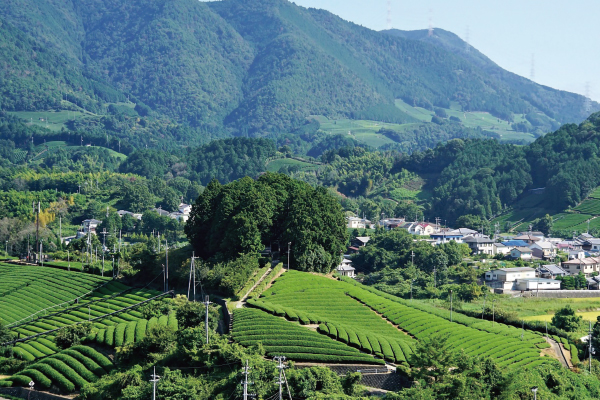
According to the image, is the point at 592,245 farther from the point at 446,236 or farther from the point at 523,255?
the point at 446,236

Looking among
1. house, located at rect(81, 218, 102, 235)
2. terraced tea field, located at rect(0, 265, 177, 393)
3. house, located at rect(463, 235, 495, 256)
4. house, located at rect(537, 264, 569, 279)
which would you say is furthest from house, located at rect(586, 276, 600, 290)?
house, located at rect(81, 218, 102, 235)

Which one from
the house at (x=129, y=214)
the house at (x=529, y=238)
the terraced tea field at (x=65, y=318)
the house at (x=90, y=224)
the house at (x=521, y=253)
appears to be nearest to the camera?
the terraced tea field at (x=65, y=318)

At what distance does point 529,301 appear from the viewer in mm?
71000

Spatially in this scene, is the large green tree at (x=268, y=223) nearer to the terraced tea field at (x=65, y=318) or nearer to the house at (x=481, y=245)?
the terraced tea field at (x=65, y=318)

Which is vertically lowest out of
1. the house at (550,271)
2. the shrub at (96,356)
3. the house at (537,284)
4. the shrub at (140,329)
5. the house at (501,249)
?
the shrub at (96,356)

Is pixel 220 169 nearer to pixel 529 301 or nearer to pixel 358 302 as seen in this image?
pixel 529 301

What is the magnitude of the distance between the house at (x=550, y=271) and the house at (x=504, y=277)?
2577 mm

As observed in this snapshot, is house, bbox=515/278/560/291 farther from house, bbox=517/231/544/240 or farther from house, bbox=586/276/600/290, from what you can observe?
house, bbox=517/231/544/240

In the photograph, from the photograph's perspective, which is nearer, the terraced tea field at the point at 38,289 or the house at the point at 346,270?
the terraced tea field at the point at 38,289

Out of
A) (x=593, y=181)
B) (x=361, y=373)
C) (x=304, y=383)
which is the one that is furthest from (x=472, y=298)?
(x=593, y=181)

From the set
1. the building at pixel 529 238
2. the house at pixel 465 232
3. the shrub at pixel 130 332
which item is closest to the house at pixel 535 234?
the building at pixel 529 238

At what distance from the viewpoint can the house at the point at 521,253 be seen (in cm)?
9019

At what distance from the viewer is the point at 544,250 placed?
304ft

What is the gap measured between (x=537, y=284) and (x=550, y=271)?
21.2 feet
